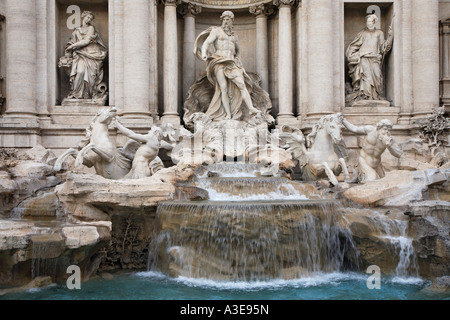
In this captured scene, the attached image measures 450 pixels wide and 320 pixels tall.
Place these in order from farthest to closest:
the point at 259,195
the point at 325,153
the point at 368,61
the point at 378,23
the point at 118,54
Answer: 1. the point at 378,23
2. the point at 368,61
3. the point at 118,54
4. the point at 325,153
5. the point at 259,195

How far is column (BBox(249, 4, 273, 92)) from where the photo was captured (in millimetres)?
14547

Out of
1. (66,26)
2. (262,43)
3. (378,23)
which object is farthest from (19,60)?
(378,23)

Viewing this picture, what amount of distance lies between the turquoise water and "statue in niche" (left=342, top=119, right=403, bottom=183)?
3004mm

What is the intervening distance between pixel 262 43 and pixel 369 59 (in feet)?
10.5

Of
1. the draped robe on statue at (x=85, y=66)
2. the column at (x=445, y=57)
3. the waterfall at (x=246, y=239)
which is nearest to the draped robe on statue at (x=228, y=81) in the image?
the draped robe on statue at (x=85, y=66)

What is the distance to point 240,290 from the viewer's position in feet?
24.0

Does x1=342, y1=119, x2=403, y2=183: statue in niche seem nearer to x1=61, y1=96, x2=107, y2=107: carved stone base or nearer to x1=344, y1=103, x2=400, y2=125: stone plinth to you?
x1=344, y1=103, x2=400, y2=125: stone plinth

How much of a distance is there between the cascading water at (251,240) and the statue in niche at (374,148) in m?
2.36

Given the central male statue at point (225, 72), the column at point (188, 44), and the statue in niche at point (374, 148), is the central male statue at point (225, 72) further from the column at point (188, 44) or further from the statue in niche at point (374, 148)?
the statue in niche at point (374, 148)

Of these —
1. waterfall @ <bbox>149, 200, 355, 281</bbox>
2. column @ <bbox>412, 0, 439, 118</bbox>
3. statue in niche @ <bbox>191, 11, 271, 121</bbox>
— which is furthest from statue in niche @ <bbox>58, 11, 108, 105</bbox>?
column @ <bbox>412, 0, 439, 118</bbox>

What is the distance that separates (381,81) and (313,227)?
7.26m

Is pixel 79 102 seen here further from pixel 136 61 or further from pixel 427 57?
pixel 427 57

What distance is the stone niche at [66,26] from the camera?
44.7 feet

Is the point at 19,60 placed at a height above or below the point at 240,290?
above
